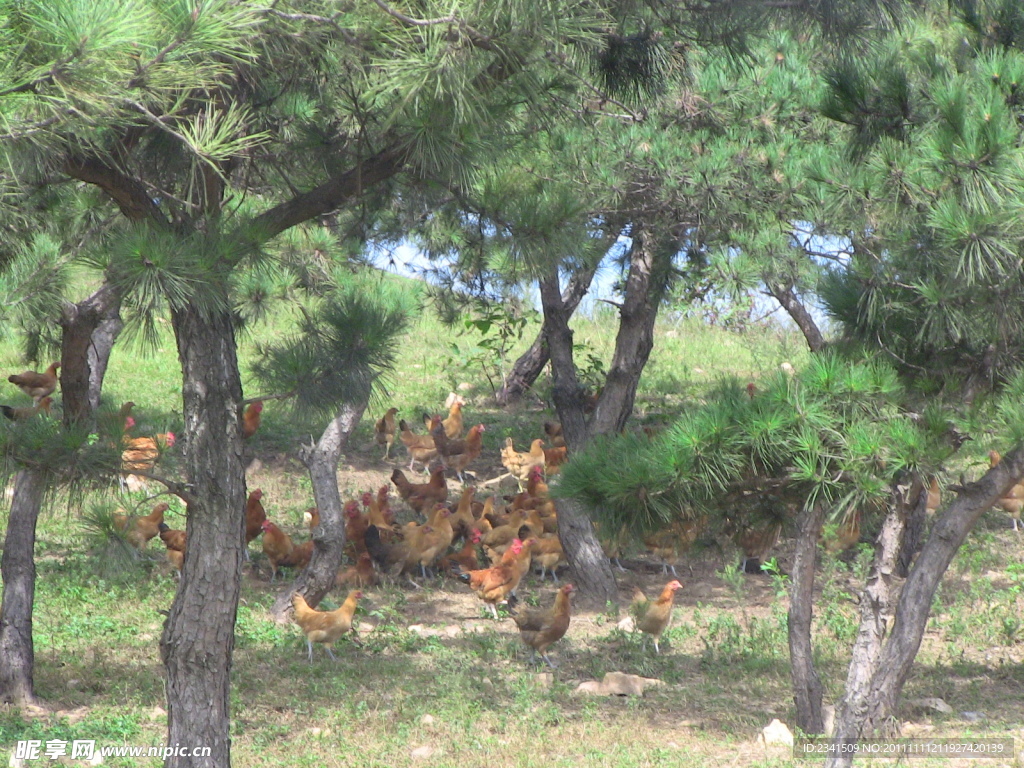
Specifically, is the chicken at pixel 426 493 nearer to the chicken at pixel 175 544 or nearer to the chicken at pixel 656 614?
the chicken at pixel 175 544

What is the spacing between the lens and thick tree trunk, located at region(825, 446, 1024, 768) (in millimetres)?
4984

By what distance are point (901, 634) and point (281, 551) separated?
514 centimetres

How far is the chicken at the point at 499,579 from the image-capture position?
7.70 meters

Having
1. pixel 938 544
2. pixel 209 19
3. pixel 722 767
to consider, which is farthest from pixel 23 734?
pixel 938 544

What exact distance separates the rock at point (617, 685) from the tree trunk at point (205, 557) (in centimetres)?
297

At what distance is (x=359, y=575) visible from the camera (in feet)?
27.5

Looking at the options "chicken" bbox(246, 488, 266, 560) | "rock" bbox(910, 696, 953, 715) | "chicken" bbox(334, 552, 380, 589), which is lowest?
"rock" bbox(910, 696, 953, 715)

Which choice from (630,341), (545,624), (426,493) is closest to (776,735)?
(545,624)

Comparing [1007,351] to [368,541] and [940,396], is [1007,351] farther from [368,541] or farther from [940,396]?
[368,541]

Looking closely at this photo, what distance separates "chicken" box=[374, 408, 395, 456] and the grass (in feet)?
5.08

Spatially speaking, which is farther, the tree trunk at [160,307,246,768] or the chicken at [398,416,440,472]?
the chicken at [398,416,440,472]

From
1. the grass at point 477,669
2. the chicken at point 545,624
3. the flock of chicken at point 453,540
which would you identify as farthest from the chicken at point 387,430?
the chicken at point 545,624

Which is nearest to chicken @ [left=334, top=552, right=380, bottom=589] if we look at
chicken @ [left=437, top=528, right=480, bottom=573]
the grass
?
the grass

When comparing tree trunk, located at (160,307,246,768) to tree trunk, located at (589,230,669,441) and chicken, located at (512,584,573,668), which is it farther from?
tree trunk, located at (589,230,669,441)
